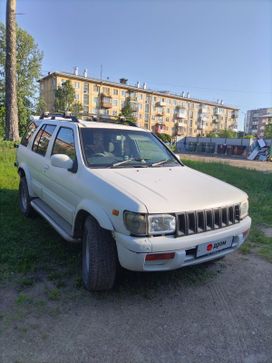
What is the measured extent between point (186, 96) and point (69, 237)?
9571 centimetres

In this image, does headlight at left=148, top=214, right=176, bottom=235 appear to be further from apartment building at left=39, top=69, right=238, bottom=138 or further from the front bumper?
apartment building at left=39, top=69, right=238, bottom=138

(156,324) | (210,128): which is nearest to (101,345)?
(156,324)

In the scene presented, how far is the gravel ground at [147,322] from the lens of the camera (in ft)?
7.45

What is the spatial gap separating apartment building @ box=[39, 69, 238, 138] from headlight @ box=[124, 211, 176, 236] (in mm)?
53672

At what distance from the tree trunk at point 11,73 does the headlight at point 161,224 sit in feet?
42.8

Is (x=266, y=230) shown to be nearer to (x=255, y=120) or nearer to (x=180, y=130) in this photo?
(x=180, y=130)

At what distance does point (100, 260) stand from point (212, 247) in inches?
43.9

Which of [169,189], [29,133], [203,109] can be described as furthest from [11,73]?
[203,109]

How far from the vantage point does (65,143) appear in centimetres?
405

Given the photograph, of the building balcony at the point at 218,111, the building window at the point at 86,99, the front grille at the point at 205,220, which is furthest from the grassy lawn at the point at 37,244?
the building balcony at the point at 218,111

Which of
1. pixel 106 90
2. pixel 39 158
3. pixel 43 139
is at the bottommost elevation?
pixel 39 158

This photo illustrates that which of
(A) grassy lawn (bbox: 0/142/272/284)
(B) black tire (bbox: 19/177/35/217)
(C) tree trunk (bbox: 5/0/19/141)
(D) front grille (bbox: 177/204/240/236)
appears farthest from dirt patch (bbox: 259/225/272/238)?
(C) tree trunk (bbox: 5/0/19/141)

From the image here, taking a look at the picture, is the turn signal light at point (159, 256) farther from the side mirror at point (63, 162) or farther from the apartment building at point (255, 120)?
the apartment building at point (255, 120)

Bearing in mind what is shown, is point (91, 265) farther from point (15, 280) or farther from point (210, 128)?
point (210, 128)
